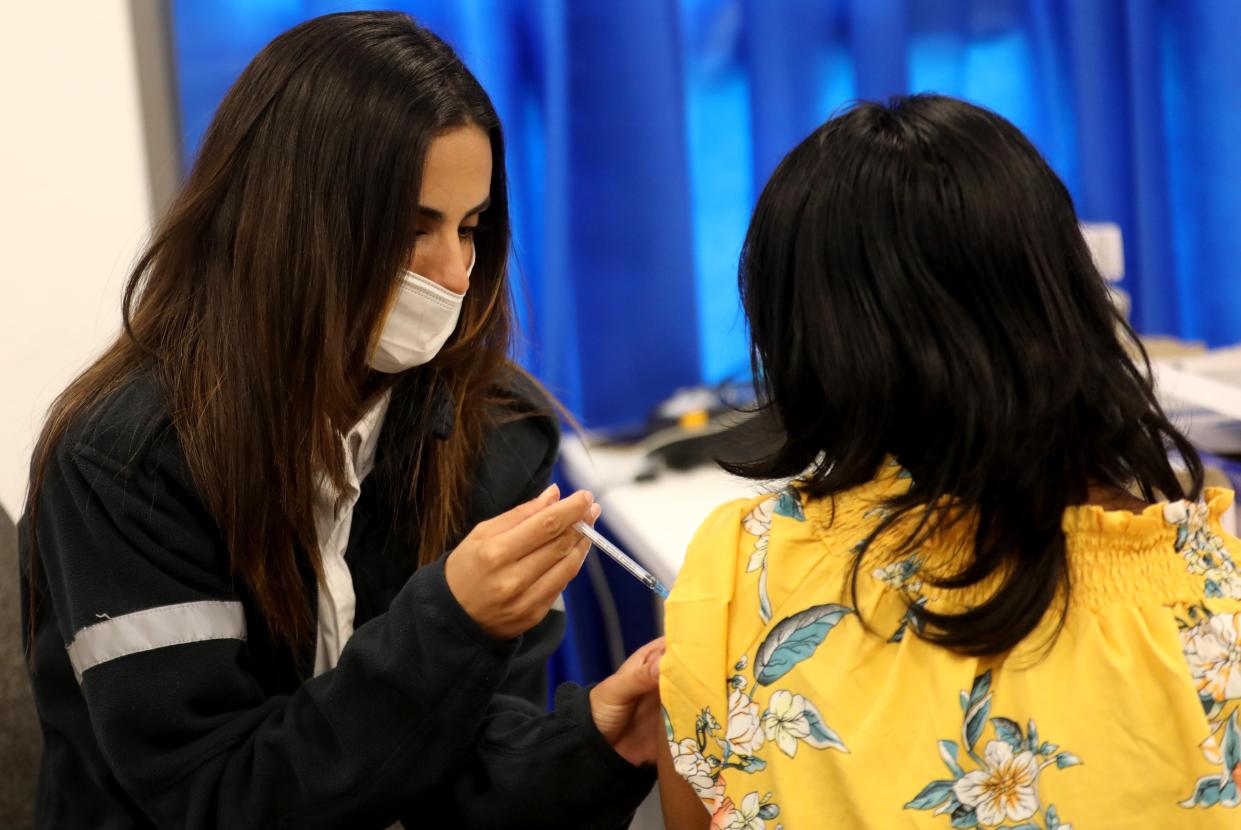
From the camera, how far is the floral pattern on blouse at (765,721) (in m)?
0.81

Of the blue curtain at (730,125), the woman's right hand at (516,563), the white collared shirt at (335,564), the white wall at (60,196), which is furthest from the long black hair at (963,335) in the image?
the white wall at (60,196)

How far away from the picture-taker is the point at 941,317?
0.80 metres

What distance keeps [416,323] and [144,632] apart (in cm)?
35

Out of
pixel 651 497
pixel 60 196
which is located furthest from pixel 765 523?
pixel 60 196

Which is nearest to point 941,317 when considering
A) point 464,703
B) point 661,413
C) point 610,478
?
point 464,703

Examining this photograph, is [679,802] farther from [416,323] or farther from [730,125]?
[730,125]

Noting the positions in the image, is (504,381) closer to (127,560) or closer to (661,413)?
(127,560)

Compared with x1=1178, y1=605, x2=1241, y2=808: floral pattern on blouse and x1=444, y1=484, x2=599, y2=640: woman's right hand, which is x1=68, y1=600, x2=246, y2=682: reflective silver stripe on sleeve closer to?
x1=444, y1=484, x2=599, y2=640: woman's right hand

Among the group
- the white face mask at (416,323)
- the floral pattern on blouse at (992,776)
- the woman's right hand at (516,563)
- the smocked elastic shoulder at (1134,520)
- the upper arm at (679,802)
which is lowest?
the upper arm at (679,802)

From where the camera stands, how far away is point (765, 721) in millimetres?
819

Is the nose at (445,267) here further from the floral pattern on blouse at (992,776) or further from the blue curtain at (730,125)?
the blue curtain at (730,125)

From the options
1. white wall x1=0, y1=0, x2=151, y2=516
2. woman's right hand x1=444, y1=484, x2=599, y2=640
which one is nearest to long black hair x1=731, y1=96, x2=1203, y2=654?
woman's right hand x1=444, y1=484, x2=599, y2=640

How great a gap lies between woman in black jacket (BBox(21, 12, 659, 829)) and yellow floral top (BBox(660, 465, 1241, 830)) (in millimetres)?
190

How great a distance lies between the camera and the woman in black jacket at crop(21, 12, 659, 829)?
992mm
